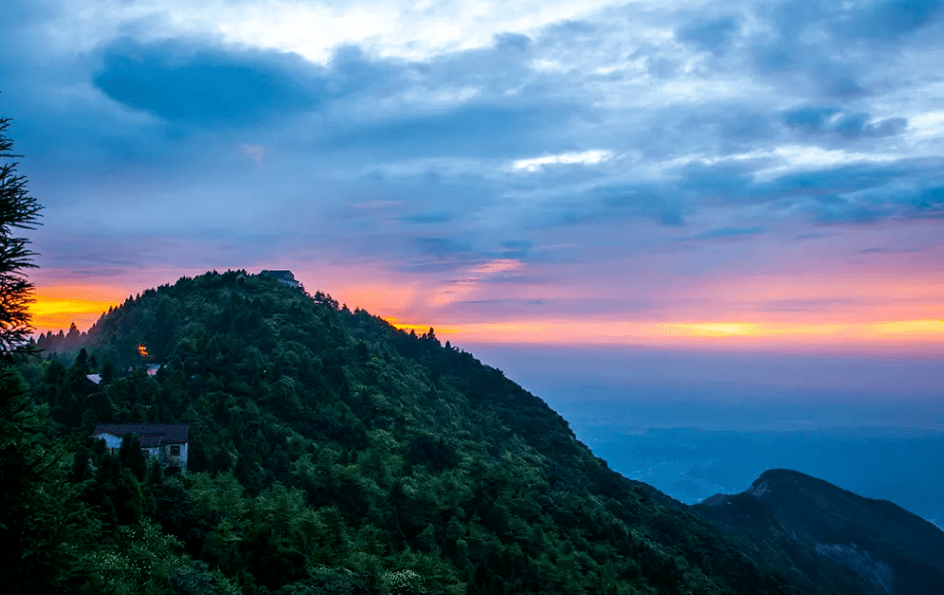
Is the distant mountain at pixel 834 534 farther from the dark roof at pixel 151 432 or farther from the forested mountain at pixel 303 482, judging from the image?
the dark roof at pixel 151 432

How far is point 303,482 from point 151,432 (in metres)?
10.7

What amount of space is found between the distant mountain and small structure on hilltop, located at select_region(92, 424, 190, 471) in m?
88.9

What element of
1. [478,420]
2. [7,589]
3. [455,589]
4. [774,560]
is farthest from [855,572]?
[7,589]

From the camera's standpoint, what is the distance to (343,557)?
3950 centimetres

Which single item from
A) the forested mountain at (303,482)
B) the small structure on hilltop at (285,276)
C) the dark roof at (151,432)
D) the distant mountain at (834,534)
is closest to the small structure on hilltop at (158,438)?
the dark roof at (151,432)

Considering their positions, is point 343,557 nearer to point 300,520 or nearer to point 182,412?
point 300,520

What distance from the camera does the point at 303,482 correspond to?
4903cm

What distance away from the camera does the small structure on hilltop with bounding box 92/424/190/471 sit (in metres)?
42.5

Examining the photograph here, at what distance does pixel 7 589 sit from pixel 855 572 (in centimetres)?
13370

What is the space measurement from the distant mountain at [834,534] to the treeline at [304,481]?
2325cm

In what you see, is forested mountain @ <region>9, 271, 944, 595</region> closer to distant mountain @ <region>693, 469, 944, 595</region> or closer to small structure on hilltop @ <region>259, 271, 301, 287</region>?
distant mountain @ <region>693, 469, 944, 595</region>

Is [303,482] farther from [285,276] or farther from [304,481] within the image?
[285,276]

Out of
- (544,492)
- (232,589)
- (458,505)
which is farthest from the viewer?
(544,492)

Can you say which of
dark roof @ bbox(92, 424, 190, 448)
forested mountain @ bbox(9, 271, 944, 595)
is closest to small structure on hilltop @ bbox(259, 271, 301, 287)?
forested mountain @ bbox(9, 271, 944, 595)
